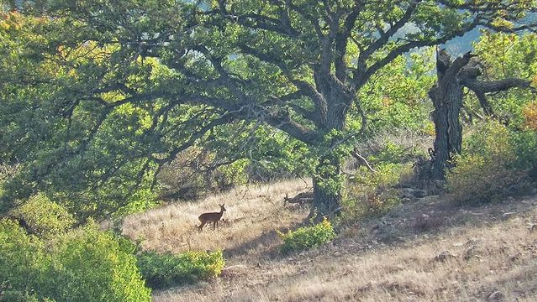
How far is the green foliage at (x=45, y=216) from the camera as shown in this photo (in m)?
17.0

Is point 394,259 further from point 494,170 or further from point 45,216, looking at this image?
point 45,216

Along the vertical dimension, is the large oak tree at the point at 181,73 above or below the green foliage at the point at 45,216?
above

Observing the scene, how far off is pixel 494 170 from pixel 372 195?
3.28 metres

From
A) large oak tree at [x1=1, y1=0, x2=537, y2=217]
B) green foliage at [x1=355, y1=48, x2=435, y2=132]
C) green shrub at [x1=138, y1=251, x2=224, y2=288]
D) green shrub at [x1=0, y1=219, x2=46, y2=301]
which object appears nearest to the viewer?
green shrub at [x1=0, y1=219, x2=46, y2=301]

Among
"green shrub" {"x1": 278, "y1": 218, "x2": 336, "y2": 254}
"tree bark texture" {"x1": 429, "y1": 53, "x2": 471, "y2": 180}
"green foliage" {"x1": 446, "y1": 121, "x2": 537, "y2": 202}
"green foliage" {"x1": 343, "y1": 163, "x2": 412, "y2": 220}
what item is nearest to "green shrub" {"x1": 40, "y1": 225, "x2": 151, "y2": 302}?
"green shrub" {"x1": 278, "y1": 218, "x2": 336, "y2": 254}

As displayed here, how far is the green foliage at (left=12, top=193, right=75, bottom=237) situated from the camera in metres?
17.0

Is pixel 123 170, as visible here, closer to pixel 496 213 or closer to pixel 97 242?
pixel 97 242

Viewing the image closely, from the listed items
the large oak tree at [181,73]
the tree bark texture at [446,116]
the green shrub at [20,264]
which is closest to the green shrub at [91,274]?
the green shrub at [20,264]

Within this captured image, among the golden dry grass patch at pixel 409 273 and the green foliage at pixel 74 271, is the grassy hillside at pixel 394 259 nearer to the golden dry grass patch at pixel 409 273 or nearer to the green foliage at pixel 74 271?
the golden dry grass patch at pixel 409 273

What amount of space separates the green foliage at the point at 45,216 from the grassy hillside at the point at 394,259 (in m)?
3.30

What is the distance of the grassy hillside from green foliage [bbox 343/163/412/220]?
1.44 ft

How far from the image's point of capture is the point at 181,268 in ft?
53.8

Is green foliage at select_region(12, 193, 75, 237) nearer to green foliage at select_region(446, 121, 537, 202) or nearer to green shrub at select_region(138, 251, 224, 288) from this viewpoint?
green shrub at select_region(138, 251, 224, 288)

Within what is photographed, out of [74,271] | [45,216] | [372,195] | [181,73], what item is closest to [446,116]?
[372,195]
